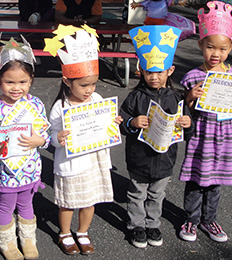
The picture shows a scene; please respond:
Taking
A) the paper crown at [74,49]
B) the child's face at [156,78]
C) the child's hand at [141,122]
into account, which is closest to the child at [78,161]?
the paper crown at [74,49]

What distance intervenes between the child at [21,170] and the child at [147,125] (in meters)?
0.65

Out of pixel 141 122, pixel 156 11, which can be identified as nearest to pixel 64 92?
pixel 141 122

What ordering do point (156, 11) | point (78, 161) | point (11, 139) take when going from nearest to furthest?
point (11, 139) → point (78, 161) → point (156, 11)

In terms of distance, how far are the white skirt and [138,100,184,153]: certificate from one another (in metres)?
0.34

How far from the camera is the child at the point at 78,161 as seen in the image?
2506mm

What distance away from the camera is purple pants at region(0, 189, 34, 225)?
2.68m

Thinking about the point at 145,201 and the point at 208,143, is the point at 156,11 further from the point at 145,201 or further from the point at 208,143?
the point at 145,201

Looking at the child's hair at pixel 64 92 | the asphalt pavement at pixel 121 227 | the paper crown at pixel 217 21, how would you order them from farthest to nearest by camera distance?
the asphalt pavement at pixel 121 227 < the paper crown at pixel 217 21 < the child's hair at pixel 64 92

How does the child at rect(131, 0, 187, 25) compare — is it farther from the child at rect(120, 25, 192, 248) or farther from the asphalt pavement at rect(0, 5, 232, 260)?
the child at rect(120, 25, 192, 248)

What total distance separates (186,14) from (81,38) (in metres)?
12.2

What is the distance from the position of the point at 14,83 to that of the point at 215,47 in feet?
4.67

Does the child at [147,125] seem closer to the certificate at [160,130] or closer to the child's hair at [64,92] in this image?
the certificate at [160,130]

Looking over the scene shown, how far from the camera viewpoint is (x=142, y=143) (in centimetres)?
284

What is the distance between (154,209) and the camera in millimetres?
3064
